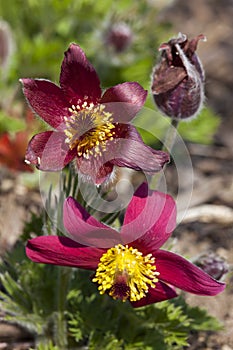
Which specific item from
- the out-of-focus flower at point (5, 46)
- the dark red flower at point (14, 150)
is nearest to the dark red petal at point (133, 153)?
the dark red flower at point (14, 150)

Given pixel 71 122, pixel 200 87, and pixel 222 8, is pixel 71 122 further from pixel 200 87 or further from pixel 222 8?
pixel 222 8

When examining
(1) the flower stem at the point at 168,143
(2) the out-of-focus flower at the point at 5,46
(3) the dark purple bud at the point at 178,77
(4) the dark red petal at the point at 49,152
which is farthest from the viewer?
(2) the out-of-focus flower at the point at 5,46

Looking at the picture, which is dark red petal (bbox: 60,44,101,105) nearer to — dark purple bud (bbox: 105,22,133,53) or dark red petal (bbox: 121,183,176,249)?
dark red petal (bbox: 121,183,176,249)

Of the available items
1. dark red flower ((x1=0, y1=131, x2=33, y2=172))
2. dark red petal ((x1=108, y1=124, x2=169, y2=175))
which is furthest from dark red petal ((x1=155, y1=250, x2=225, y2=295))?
dark red flower ((x1=0, y1=131, x2=33, y2=172))

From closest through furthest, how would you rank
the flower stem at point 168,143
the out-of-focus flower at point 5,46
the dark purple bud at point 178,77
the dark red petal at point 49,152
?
1. the dark red petal at point 49,152
2. the dark purple bud at point 178,77
3. the flower stem at point 168,143
4. the out-of-focus flower at point 5,46

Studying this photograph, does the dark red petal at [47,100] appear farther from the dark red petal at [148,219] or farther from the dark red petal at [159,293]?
the dark red petal at [159,293]

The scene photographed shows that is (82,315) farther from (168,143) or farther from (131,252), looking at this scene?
(168,143)

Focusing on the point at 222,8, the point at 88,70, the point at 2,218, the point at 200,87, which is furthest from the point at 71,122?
the point at 222,8

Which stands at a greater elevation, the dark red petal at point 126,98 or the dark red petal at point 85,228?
the dark red petal at point 126,98

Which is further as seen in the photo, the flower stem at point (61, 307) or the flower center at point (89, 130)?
the flower stem at point (61, 307)

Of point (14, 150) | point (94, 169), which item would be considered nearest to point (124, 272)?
point (94, 169)
